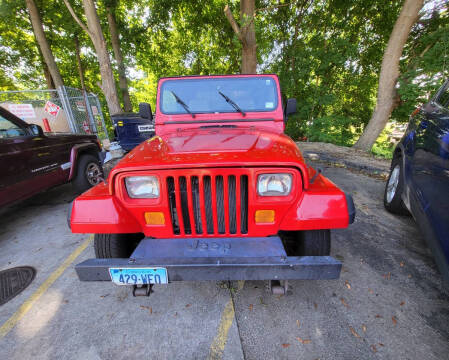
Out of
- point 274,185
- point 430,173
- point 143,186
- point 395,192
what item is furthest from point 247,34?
point 143,186

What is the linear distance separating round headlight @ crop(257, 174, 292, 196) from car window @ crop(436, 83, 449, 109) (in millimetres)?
2385

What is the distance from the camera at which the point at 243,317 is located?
1.76 m

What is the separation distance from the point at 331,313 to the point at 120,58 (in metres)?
14.7

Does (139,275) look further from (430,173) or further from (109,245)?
(430,173)

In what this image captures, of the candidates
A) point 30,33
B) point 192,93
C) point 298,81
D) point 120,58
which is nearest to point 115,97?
point 120,58

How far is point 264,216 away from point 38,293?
243cm

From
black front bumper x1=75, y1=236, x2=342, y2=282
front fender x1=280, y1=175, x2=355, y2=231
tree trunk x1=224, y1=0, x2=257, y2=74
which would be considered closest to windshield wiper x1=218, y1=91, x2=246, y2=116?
front fender x1=280, y1=175, x2=355, y2=231

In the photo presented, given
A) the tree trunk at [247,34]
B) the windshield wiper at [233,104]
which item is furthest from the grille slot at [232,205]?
the tree trunk at [247,34]

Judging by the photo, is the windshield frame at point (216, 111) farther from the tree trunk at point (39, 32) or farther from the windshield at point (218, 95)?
the tree trunk at point (39, 32)

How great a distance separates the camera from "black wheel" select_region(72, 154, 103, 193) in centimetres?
420

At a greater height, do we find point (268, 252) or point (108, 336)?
point (268, 252)

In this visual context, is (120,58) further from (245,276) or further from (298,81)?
(245,276)

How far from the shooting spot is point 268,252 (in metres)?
1.48

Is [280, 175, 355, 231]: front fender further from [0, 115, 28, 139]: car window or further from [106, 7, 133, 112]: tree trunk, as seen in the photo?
[106, 7, 133, 112]: tree trunk
